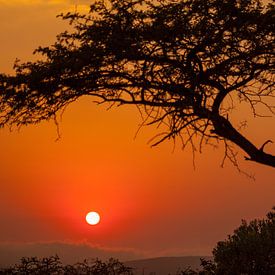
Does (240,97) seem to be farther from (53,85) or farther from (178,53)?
(53,85)

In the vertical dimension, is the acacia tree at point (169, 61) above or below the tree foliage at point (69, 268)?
above

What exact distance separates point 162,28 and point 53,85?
329 cm

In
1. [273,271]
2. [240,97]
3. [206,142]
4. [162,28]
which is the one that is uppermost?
[162,28]

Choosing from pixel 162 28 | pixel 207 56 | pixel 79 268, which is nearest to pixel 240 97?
pixel 207 56

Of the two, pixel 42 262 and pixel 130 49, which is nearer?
pixel 130 49

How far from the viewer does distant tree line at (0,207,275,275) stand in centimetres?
2120

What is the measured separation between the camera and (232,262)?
2148 centimetres

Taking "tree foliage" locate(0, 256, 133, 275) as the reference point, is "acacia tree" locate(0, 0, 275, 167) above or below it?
above

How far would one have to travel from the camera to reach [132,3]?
2025cm

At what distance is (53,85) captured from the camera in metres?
20.3

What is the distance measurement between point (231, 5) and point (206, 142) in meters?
3.63

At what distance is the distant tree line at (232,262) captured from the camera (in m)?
21.2

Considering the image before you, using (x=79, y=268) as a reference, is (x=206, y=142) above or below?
above

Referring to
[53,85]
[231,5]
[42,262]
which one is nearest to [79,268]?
[42,262]
